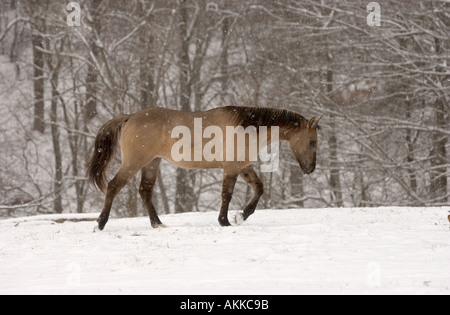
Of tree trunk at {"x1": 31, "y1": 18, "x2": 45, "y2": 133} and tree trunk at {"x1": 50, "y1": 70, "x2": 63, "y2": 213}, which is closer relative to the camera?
tree trunk at {"x1": 50, "y1": 70, "x2": 63, "y2": 213}

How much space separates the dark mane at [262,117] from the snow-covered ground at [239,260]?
1.56 metres

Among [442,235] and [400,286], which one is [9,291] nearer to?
[400,286]

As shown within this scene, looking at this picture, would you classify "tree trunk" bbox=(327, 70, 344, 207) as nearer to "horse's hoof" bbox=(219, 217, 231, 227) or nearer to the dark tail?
"horse's hoof" bbox=(219, 217, 231, 227)

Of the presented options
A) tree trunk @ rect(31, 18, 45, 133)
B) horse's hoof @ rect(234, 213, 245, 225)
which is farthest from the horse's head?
tree trunk @ rect(31, 18, 45, 133)

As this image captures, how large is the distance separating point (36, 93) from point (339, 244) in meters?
20.3

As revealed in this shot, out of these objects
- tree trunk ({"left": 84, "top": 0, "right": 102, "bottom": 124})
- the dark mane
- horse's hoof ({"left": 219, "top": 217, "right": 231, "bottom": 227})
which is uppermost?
tree trunk ({"left": 84, "top": 0, "right": 102, "bottom": 124})

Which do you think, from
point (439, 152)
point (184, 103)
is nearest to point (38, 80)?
point (184, 103)

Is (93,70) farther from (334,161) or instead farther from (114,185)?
(114,185)

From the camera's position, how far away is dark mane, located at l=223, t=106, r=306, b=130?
9023 millimetres

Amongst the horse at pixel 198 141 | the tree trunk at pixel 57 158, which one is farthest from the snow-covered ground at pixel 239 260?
the tree trunk at pixel 57 158

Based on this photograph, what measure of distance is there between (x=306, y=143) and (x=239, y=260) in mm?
3733

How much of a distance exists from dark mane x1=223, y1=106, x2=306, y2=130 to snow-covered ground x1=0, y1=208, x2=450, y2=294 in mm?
1556

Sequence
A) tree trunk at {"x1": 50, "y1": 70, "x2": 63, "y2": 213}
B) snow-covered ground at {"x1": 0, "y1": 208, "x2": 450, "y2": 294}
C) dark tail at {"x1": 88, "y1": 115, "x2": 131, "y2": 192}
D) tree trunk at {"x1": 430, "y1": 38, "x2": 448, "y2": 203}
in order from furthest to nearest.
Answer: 1. tree trunk at {"x1": 50, "y1": 70, "x2": 63, "y2": 213}
2. tree trunk at {"x1": 430, "y1": 38, "x2": 448, "y2": 203}
3. dark tail at {"x1": 88, "y1": 115, "x2": 131, "y2": 192}
4. snow-covered ground at {"x1": 0, "y1": 208, "x2": 450, "y2": 294}

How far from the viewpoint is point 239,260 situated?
19.4 feet
